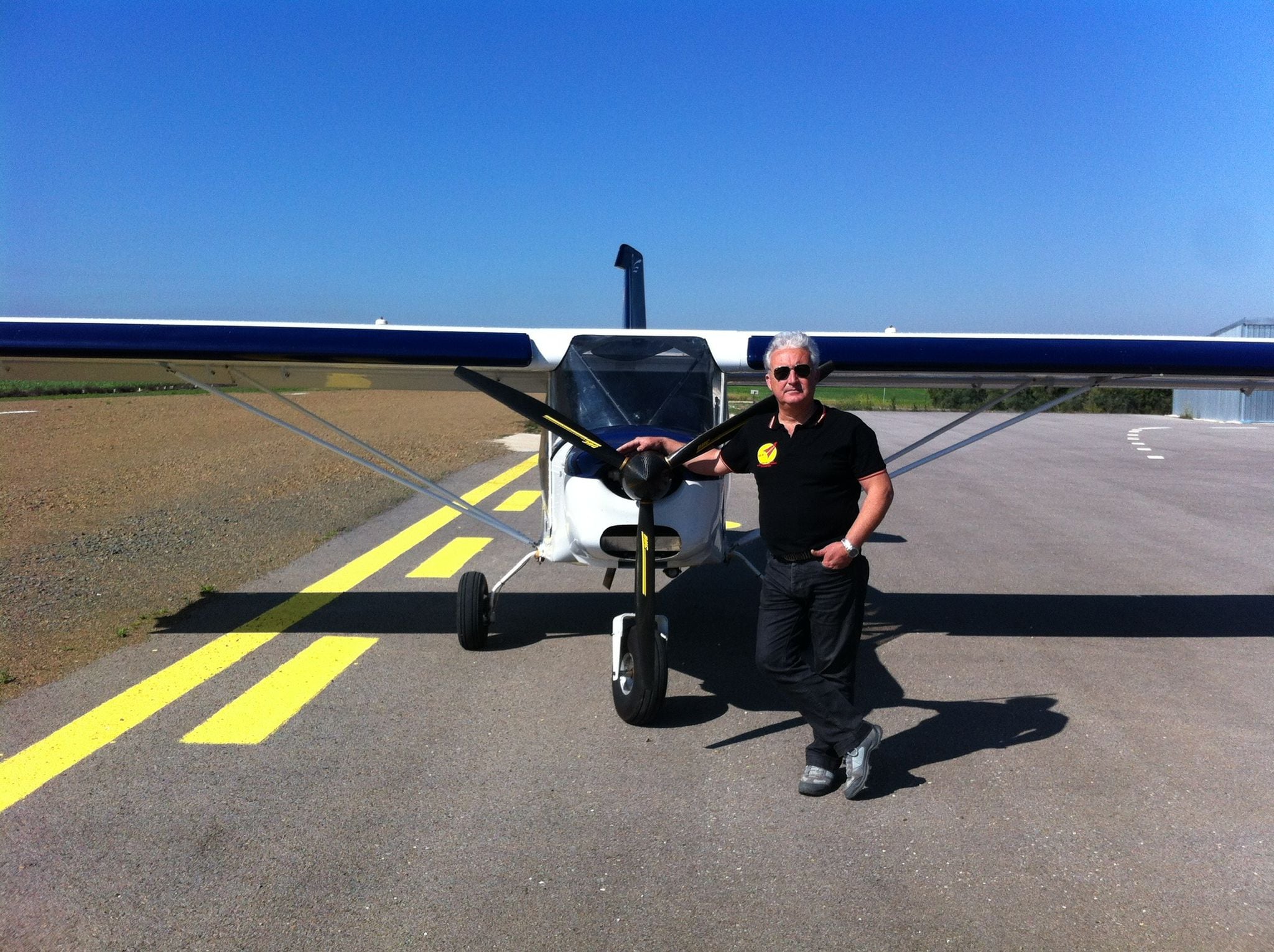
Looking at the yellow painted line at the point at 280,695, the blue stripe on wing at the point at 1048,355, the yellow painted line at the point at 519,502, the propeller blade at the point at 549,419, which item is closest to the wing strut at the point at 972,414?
the blue stripe on wing at the point at 1048,355

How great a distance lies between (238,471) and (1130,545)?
1356cm

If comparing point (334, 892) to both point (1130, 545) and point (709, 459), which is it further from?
point (1130, 545)

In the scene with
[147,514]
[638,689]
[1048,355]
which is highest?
[1048,355]

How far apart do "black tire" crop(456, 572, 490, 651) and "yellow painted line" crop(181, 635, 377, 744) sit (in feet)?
2.16

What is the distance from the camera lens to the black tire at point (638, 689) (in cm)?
514

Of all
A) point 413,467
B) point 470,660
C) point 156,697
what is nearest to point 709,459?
point 470,660

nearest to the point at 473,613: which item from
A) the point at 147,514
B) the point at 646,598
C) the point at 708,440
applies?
Result: the point at 646,598

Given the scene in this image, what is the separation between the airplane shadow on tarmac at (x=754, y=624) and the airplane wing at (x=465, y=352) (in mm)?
1746

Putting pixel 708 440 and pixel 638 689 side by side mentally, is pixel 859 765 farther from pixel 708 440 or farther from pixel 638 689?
pixel 708 440

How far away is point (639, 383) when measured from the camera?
6.54m

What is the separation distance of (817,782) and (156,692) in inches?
144

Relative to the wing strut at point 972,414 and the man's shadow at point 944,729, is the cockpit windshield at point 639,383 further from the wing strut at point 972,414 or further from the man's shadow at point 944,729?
the man's shadow at point 944,729

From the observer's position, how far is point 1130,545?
10953 mm

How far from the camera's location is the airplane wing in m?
6.65
